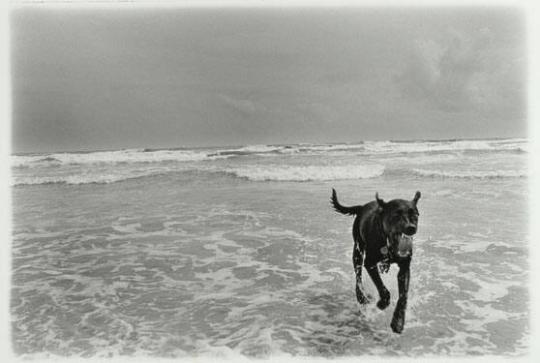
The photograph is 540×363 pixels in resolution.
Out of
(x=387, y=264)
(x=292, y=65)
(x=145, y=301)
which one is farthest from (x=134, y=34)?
(x=387, y=264)

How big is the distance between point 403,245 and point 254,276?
96.2 inches

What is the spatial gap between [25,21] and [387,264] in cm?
574

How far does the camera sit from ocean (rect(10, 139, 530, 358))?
387 centimetres

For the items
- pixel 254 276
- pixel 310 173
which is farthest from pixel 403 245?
pixel 310 173

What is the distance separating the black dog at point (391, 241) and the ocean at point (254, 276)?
30 cm

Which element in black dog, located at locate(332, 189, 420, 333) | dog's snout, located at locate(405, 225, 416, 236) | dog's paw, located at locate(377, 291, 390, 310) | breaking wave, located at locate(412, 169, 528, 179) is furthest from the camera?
breaking wave, located at locate(412, 169, 528, 179)

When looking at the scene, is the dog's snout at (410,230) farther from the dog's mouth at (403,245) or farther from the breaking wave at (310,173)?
the breaking wave at (310,173)

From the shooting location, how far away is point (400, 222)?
3.46m

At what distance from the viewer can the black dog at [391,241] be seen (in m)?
3.47

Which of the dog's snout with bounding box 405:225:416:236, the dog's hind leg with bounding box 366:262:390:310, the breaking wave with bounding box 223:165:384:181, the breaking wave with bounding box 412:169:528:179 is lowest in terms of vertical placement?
the dog's hind leg with bounding box 366:262:390:310

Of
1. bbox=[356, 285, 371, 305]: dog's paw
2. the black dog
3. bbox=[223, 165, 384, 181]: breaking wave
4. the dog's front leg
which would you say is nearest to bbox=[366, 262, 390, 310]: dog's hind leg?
the black dog

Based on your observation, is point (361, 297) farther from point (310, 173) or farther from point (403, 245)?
point (310, 173)

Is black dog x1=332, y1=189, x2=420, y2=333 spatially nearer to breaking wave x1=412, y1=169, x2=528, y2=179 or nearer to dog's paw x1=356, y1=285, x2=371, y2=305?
dog's paw x1=356, y1=285, x2=371, y2=305

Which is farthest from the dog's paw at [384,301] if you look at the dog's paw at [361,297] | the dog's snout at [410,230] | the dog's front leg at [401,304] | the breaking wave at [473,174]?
the breaking wave at [473,174]
